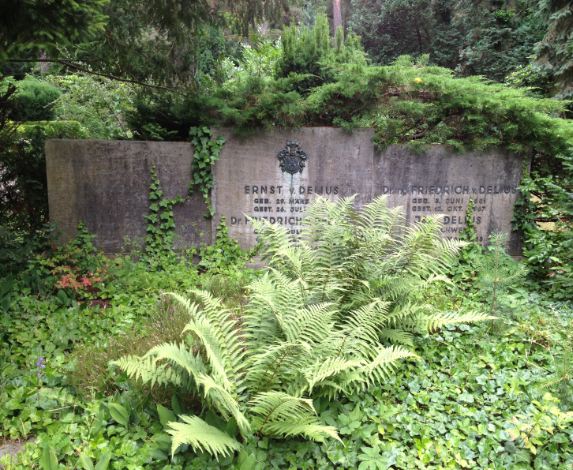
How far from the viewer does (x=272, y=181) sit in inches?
256

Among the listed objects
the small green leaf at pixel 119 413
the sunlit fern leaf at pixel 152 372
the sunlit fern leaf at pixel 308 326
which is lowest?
the small green leaf at pixel 119 413

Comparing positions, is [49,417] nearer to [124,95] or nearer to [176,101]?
[176,101]

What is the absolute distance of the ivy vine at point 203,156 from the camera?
20.7ft

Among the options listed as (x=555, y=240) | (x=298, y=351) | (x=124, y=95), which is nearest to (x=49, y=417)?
(x=298, y=351)

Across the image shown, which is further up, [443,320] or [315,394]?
[443,320]

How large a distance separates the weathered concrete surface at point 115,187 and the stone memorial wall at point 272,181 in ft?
0.04

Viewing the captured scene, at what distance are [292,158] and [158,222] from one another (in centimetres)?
209

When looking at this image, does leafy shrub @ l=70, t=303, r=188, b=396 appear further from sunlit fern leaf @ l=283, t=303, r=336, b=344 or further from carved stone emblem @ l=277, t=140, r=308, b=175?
carved stone emblem @ l=277, t=140, r=308, b=175

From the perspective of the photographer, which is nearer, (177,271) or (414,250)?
(414,250)

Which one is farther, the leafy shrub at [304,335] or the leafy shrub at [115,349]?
the leafy shrub at [115,349]

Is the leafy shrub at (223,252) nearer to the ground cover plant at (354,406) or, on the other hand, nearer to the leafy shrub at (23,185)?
the ground cover plant at (354,406)

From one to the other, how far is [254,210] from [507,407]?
Result: 13.8 ft

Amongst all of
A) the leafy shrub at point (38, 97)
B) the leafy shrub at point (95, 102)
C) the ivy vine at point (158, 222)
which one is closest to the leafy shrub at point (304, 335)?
the ivy vine at point (158, 222)

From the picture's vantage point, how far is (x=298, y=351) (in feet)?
9.95
